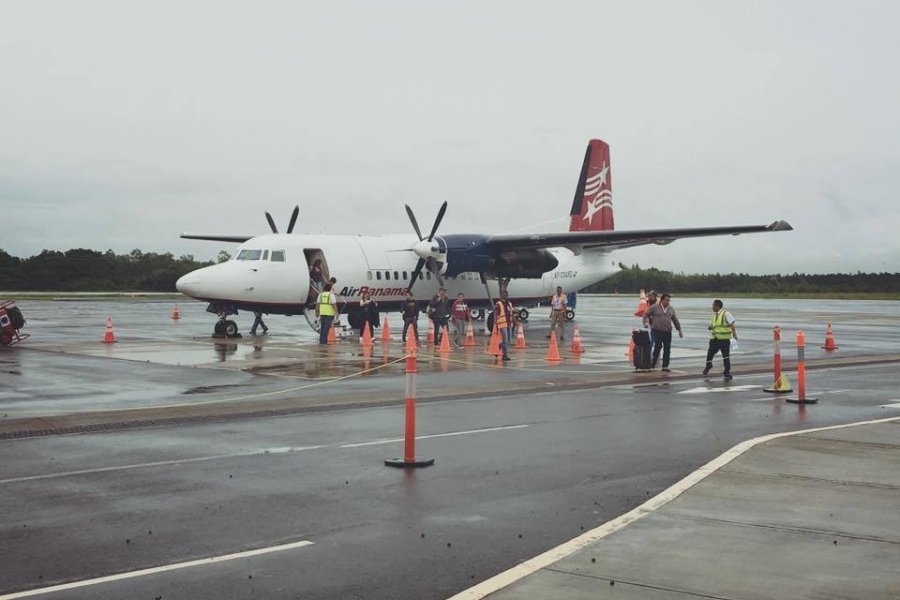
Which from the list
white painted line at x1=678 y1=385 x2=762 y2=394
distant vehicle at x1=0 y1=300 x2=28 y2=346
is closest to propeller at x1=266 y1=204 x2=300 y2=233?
distant vehicle at x1=0 y1=300 x2=28 y2=346

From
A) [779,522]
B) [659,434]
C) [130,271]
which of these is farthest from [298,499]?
[130,271]

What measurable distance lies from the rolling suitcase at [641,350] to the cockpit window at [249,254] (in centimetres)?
1476

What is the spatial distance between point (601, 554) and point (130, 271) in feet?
365

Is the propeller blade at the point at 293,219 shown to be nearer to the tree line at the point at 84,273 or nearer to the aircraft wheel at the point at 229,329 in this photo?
the aircraft wheel at the point at 229,329

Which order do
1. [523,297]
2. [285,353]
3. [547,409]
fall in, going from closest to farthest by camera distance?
[547,409], [285,353], [523,297]

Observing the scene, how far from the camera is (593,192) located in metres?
45.2

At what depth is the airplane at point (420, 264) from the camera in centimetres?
Result: 3064

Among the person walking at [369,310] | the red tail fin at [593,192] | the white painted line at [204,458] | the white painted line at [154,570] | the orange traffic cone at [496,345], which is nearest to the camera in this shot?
the white painted line at [154,570]

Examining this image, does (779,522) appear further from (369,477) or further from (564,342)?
(564,342)

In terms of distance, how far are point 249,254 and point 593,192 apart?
773 inches

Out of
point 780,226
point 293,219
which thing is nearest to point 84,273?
point 293,219

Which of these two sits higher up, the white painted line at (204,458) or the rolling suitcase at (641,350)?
the rolling suitcase at (641,350)

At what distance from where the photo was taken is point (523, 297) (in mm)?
42188

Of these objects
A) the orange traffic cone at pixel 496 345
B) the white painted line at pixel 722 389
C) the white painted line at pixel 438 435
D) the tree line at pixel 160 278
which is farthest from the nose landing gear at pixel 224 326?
the tree line at pixel 160 278
